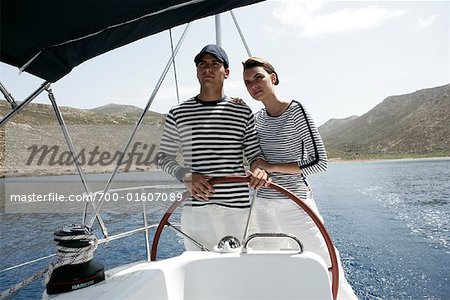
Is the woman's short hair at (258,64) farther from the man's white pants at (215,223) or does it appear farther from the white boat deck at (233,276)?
the white boat deck at (233,276)

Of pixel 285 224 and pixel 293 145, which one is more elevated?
pixel 293 145

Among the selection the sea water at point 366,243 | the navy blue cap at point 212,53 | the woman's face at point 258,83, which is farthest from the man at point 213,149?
the sea water at point 366,243

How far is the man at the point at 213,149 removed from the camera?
57.0 inches

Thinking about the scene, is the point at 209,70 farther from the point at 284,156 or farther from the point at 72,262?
the point at 72,262

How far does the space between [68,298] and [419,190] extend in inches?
583

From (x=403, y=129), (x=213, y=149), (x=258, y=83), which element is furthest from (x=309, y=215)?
(x=403, y=129)

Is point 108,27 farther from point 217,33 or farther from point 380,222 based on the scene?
point 380,222

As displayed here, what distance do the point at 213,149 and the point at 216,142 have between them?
34mm

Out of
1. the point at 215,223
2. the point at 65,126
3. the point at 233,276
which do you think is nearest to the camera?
the point at 233,276

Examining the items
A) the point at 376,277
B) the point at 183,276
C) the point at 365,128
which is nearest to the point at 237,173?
the point at 183,276

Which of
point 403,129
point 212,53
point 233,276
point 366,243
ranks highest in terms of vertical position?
point 403,129

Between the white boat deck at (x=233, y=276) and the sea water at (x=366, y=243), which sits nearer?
the white boat deck at (x=233, y=276)

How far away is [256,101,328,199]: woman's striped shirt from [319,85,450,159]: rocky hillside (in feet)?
178

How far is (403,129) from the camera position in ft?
213
